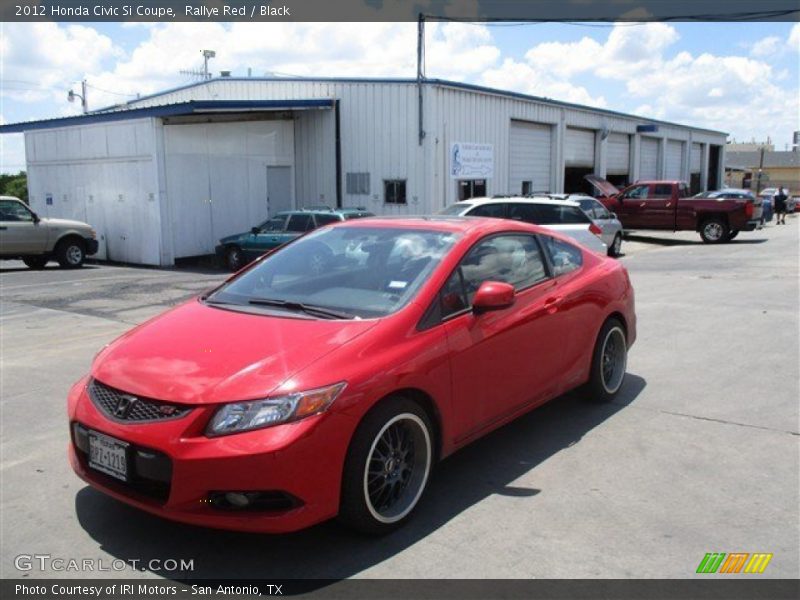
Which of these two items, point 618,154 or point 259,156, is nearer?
point 259,156

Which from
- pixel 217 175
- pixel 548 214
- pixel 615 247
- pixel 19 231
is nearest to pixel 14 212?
pixel 19 231

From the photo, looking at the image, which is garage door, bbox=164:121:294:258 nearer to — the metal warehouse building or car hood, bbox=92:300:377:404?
the metal warehouse building

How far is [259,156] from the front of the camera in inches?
830

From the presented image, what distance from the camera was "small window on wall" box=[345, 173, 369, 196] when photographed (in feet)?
67.5

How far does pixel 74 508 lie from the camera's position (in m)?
4.02

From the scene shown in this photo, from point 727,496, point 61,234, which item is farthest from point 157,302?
point 727,496

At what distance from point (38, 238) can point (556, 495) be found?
1639 cm

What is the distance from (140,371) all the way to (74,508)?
1.06 metres

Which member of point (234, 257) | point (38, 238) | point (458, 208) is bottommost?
point (234, 257)

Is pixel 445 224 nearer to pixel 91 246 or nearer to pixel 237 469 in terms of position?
pixel 237 469

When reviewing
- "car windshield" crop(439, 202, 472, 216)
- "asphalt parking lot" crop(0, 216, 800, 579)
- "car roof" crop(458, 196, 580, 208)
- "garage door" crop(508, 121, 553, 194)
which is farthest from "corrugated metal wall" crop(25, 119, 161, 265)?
"garage door" crop(508, 121, 553, 194)

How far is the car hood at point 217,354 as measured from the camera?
334 cm

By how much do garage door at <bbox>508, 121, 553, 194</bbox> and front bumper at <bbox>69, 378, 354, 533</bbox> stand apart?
2185cm

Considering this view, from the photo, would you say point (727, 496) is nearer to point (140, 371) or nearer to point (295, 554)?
point (295, 554)
